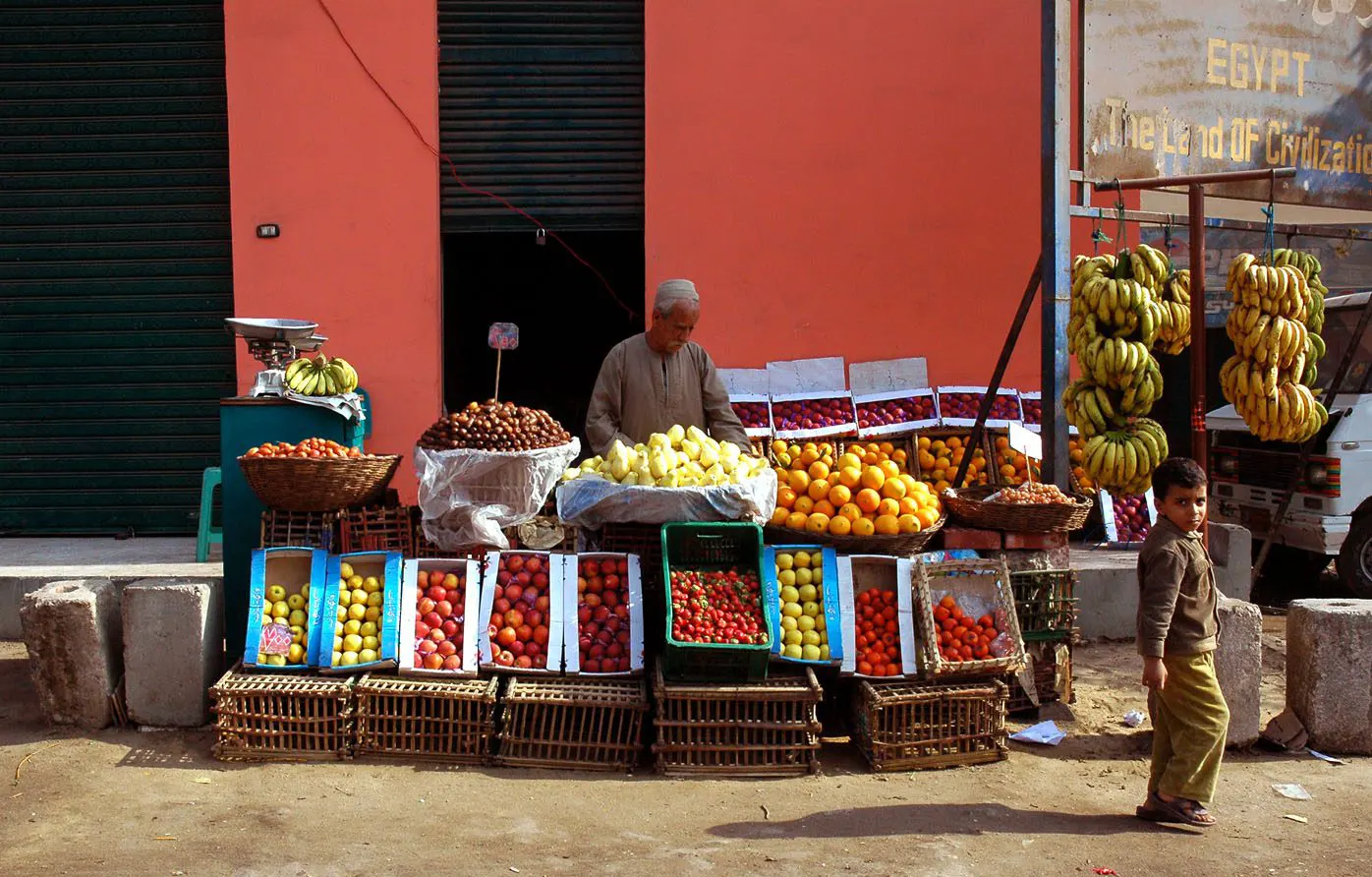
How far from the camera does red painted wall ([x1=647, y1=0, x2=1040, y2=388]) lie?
30.6 feet

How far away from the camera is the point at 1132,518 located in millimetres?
8773

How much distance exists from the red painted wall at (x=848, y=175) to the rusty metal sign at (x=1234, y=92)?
226 cm

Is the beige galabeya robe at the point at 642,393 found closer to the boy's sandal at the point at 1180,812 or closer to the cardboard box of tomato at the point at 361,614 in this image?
the cardboard box of tomato at the point at 361,614

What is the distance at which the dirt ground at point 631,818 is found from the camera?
3.98 metres

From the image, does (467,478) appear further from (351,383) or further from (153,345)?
(153,345)

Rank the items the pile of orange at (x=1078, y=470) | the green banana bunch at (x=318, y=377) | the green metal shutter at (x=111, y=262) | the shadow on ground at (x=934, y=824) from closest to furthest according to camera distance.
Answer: the shadow on ground at (x=934, y=824) < the green banana bunch at (x=318, y=377) < the pile of orange at (x=1078, y=470) < the green metal shutter at (x=111, y=262)

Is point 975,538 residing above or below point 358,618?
above

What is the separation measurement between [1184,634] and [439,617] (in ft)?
10.6

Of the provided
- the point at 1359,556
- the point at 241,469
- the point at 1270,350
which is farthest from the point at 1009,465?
the point at 241,469

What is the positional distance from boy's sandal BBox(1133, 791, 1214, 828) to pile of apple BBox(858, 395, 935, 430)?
487cm

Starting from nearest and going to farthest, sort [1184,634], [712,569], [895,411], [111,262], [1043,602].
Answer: [1184,634], [712,569], [1043,602], [895,411], [111,262]

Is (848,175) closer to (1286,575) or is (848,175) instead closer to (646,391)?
(646,391)

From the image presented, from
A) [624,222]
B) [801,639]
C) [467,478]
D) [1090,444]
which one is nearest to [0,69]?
[624,222]

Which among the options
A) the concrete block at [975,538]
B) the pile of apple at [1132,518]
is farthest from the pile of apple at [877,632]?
the pile of apple at [1132,518]
